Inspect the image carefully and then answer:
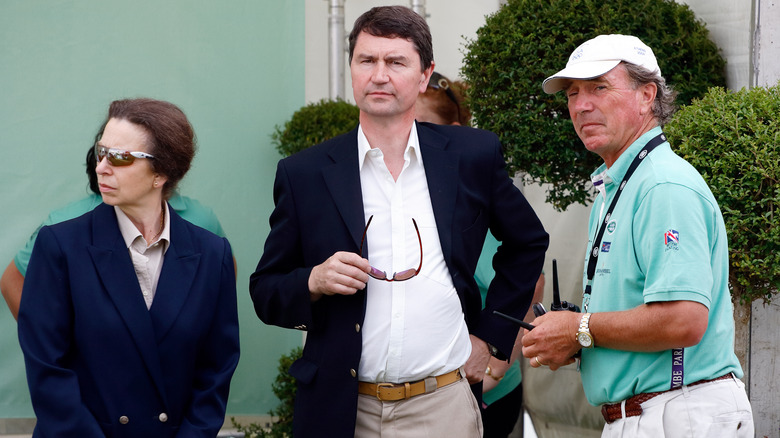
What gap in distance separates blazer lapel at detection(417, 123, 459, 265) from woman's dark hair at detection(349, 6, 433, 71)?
28 centimetres

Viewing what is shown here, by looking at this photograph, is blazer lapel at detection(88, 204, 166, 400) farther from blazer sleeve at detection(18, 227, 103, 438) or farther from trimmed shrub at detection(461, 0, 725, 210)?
trimmed shrub at detection(461, 0, 725, 210)

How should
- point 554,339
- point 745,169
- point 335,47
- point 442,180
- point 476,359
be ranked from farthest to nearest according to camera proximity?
point 335,47 < point 745,169 < point 476,359 < point 442,180 < point 554,339

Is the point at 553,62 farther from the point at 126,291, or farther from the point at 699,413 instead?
the point at 126,291

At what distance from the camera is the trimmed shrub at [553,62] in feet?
14.2

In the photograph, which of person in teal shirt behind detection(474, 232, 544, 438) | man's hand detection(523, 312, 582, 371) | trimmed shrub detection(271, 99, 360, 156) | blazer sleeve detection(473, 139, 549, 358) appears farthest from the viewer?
trimmed shrub detection(271, 99, 360, 156)

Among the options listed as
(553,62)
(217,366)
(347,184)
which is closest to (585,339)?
(347,184)

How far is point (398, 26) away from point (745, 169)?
147 centimetres

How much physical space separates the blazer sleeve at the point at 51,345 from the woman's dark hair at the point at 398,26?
50.1 inches

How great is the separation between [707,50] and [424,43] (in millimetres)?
2048

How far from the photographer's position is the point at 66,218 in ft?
13.3

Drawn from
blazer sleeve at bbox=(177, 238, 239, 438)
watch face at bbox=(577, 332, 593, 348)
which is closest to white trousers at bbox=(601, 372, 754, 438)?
watch face at bbox=(577, 332, 593, 348)

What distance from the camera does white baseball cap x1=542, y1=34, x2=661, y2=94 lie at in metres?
2.84

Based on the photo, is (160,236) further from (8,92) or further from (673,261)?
(8,92)

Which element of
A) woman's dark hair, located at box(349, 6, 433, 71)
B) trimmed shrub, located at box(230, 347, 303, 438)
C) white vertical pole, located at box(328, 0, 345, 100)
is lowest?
trimmed shrub, located at box(230, 347, 303, 438)
